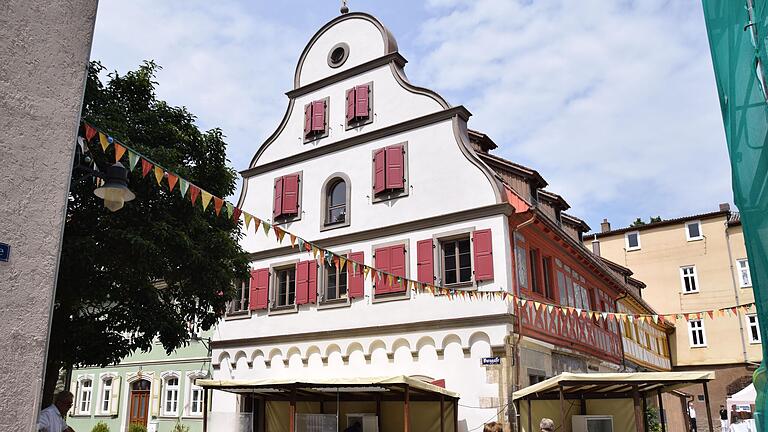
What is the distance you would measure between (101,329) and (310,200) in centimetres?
919

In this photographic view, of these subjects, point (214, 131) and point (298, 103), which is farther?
point (298, 103)

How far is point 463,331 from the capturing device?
51.0 feet

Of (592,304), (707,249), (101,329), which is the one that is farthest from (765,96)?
(707,249)

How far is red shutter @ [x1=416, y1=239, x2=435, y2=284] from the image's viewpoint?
1636cm

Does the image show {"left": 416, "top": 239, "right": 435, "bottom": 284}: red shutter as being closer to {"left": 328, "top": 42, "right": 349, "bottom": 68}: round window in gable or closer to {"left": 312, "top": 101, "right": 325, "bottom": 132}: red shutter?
{"left": 312, "top": 101, "right": 325, "bottom": 132}: red shutter

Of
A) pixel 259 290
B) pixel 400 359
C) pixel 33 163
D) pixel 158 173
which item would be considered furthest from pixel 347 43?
pixel 33 163

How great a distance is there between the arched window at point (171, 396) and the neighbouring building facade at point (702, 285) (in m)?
26.0

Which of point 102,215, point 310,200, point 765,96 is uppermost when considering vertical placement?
point 310,200

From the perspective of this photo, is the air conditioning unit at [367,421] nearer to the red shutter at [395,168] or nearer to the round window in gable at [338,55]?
the red shutter at [395,168]

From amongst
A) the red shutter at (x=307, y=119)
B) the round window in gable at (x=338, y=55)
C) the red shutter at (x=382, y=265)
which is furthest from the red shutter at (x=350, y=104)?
the red shutter at (x=382, y=265)

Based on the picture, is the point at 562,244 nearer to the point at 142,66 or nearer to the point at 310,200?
the point at 310,200

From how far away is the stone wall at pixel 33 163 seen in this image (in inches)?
204

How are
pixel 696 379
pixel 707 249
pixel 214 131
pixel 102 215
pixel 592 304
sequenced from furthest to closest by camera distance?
pixel 707 249 < pixel 592 304 < pixel 214 131 < pixel 696 379 < pixel 102 215

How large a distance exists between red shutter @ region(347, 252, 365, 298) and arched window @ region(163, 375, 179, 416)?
355 inches
